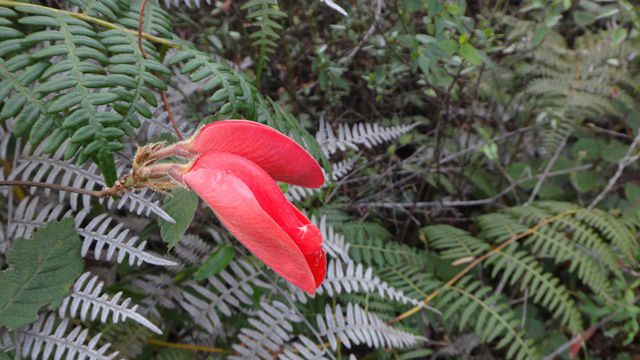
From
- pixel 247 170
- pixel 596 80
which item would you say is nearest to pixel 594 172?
pixel 596 80

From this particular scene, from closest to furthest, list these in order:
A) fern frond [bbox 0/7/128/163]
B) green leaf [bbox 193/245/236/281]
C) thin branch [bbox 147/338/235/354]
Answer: fern frond [bbox 0/7/128/163] → green leaf [bbox 193/245/236/281] → thin branch [bbox 147/338/235/354]

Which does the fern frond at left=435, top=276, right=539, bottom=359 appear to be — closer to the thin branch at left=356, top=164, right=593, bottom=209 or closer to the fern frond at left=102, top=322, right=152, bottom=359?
the thin branch at left=356, top=164, right=593, bottom=209

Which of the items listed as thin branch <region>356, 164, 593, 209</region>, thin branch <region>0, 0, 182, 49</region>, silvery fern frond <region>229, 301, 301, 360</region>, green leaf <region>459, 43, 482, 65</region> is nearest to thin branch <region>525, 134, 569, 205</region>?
thin branch <region>356, 164, 593, 209</region>

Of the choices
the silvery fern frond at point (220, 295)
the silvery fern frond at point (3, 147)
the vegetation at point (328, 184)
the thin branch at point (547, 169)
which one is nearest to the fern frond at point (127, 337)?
the vegetation at point (328, 184)

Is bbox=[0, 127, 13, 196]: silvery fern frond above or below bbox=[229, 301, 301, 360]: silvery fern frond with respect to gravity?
above

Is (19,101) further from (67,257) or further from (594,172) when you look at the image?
(594,172)

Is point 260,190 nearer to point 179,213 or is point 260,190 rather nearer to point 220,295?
point 179,213

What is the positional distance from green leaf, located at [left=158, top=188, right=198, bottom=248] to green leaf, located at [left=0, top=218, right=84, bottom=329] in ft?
0.72

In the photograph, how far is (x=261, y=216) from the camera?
584 millimetres

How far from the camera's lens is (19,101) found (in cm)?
74

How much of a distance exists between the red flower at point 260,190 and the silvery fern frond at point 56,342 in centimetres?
46

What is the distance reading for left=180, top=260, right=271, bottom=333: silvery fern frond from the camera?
3.97 feet

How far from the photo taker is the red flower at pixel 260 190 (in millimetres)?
595

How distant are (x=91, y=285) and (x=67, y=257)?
0.25ft
